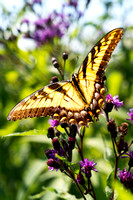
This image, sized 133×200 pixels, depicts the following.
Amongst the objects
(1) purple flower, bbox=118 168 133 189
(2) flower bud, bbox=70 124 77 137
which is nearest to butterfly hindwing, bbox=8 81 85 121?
(2) flower bud, bbox=70 124 77 137

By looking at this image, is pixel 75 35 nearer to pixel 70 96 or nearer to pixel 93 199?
pixel 70 96

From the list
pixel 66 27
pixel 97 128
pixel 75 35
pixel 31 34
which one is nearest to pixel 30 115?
pixel 97 128

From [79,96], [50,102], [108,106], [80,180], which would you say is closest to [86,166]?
[80,180]

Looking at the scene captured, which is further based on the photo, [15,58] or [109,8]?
[109,8]

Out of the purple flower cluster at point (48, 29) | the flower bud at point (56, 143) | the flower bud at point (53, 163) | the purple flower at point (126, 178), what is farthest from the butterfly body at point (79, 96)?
the purple flower cluster at point (48, 29)

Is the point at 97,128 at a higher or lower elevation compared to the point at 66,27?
lower

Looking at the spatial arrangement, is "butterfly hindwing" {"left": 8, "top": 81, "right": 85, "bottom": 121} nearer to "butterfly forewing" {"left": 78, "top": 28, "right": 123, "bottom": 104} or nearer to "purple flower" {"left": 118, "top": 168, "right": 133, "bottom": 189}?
"butterfly forewing" {"left": 78, "top": 28, "right": 123, "bottom": 104}

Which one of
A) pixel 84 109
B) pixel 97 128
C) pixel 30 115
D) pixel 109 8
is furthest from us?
pixel 109 8
